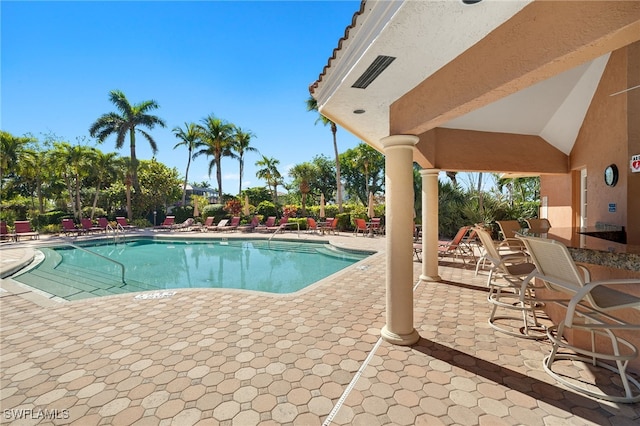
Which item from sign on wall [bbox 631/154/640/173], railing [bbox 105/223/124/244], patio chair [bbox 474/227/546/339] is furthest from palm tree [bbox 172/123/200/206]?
sign on wall [bbox 631/154/640/173]

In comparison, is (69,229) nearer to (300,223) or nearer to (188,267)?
(188,267)

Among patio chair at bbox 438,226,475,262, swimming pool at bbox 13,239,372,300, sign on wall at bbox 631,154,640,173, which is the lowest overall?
swimming pool at bbox 13,239,372,300

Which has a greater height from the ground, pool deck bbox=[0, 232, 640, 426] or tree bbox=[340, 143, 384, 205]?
tree bbox=[340, 143, 384, 205]

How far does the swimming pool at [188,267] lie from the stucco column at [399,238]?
173 inches

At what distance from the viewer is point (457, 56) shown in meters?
2.91

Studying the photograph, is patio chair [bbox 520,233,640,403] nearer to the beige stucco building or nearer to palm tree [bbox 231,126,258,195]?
the beige stucco building

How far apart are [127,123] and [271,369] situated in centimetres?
2935

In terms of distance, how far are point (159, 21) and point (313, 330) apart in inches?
384

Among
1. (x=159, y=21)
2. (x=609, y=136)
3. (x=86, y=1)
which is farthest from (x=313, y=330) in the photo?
(x=159, y=21)

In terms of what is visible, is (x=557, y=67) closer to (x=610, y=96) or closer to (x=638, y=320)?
(x=638, y=320)

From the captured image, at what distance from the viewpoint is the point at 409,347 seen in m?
3.81

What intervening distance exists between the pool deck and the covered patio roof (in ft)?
9.37

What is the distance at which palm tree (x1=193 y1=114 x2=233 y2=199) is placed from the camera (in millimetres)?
27469

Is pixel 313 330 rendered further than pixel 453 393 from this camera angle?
Yes
